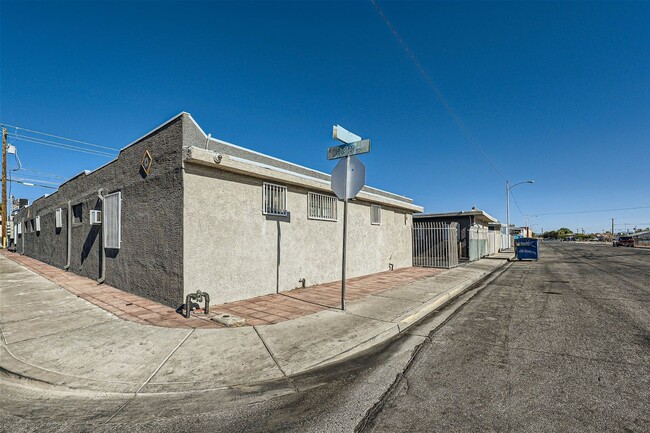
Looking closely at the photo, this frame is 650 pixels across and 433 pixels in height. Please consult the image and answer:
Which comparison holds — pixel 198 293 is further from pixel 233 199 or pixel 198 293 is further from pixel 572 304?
pixel 572 304

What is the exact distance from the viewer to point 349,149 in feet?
20.7

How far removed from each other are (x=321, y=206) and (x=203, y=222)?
393 cm

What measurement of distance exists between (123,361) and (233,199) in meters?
3.73

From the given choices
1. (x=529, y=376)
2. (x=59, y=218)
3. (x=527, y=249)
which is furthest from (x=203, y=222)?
(x=527, y=249)

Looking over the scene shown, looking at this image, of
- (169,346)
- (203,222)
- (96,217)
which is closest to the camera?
(169,346)

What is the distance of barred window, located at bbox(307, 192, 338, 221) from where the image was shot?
348 inches

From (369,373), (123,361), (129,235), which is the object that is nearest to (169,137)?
(129,235)

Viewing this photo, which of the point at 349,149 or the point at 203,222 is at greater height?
the point at 349,149

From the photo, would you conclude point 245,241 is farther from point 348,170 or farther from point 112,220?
point 112,220

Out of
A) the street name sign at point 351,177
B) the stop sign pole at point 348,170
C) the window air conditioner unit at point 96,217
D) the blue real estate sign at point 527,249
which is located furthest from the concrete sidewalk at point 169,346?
the blue real estate sign at point 527,249

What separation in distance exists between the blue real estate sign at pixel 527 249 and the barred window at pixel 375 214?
16.1m

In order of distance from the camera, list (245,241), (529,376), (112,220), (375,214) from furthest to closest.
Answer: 1. (375,214)
2. (112,220)
3. (245,241)
4. (529,376)

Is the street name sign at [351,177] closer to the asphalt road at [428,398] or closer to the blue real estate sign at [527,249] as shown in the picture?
the asphalt road at [428,398]

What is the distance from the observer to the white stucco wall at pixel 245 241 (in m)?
6.08
